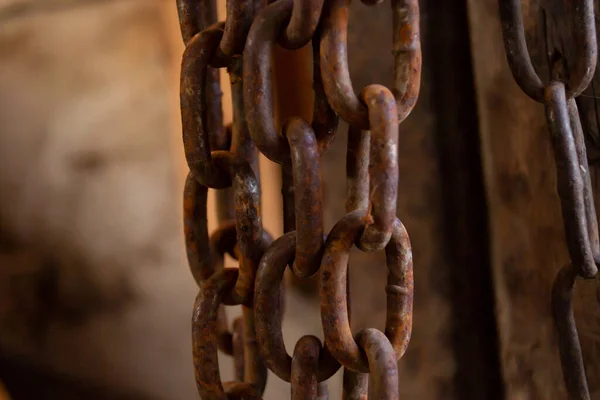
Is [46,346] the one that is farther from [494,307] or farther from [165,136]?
[494,307]

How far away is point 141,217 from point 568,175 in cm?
59

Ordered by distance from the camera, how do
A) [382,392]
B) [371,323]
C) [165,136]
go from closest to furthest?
[382,392], [371,323], [165,136]

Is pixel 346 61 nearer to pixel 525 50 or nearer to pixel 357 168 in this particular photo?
pixel 357 168

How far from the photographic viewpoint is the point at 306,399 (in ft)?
1.06

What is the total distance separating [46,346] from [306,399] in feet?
2.13

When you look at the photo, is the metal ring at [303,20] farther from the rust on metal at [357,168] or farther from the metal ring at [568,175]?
the metal ring at [568,175]

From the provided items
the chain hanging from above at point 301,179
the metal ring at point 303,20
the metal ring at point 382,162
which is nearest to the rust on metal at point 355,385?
the chain hanging from above at point 301,179

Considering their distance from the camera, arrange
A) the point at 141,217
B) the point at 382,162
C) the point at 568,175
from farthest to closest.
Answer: the point at 141,217
the point at 568,175
the point at 382,162

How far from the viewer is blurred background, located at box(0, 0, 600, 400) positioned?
2.05 ft

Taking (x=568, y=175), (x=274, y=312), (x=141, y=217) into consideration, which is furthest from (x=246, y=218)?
(x=141, y=217)

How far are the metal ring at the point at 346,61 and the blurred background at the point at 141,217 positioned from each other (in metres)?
0.31

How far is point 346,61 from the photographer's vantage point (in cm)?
30

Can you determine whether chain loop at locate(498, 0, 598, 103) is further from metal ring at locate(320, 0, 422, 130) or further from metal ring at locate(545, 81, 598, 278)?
metal ring at locate(320, 0, 422, 130)

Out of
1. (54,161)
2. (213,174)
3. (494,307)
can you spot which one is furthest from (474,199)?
(54,161)
